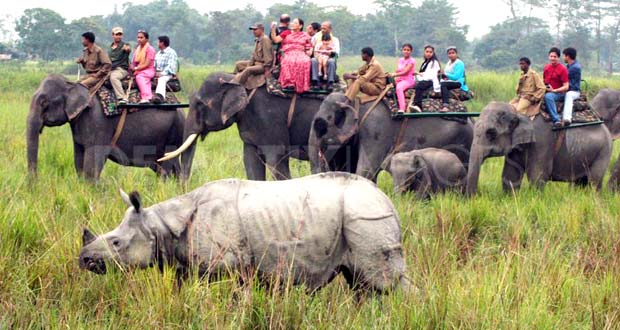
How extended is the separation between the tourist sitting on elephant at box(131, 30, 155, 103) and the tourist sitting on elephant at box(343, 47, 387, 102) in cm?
230

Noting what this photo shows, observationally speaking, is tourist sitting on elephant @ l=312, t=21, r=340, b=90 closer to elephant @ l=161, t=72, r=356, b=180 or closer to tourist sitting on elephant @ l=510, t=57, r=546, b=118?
elephant @ l=161, t=72, r=356, b=180

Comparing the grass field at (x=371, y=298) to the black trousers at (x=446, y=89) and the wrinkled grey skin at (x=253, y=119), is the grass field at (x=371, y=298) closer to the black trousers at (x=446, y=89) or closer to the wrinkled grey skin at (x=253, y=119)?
the wrinkled grey skin at (x=253, y=119)

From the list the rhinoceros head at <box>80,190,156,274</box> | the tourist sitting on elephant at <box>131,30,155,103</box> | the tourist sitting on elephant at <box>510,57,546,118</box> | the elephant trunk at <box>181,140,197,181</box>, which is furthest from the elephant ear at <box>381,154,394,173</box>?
the rhinoceros head at <box>80,190,156,274</box>

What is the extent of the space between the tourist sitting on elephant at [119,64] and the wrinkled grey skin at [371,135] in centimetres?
226

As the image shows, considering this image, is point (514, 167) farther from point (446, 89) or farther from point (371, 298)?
point (371, 298)

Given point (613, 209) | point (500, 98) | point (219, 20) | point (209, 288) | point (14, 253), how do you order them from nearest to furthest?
point (209, 288)
point (14, 253)
point (613, 209)
point (500, 98)
point (219, 20)

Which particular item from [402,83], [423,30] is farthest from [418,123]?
[423,30]

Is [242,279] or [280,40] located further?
[280,40]

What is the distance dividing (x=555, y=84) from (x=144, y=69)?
15.2 ft

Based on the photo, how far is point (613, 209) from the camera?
8047mm

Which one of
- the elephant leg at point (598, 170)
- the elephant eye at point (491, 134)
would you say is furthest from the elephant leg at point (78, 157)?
the elephant leg at point (598, 170)

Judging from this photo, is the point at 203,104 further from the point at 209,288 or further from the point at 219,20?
the point at 219,20

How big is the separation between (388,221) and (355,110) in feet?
16.6

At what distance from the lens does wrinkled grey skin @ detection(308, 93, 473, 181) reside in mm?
9648
